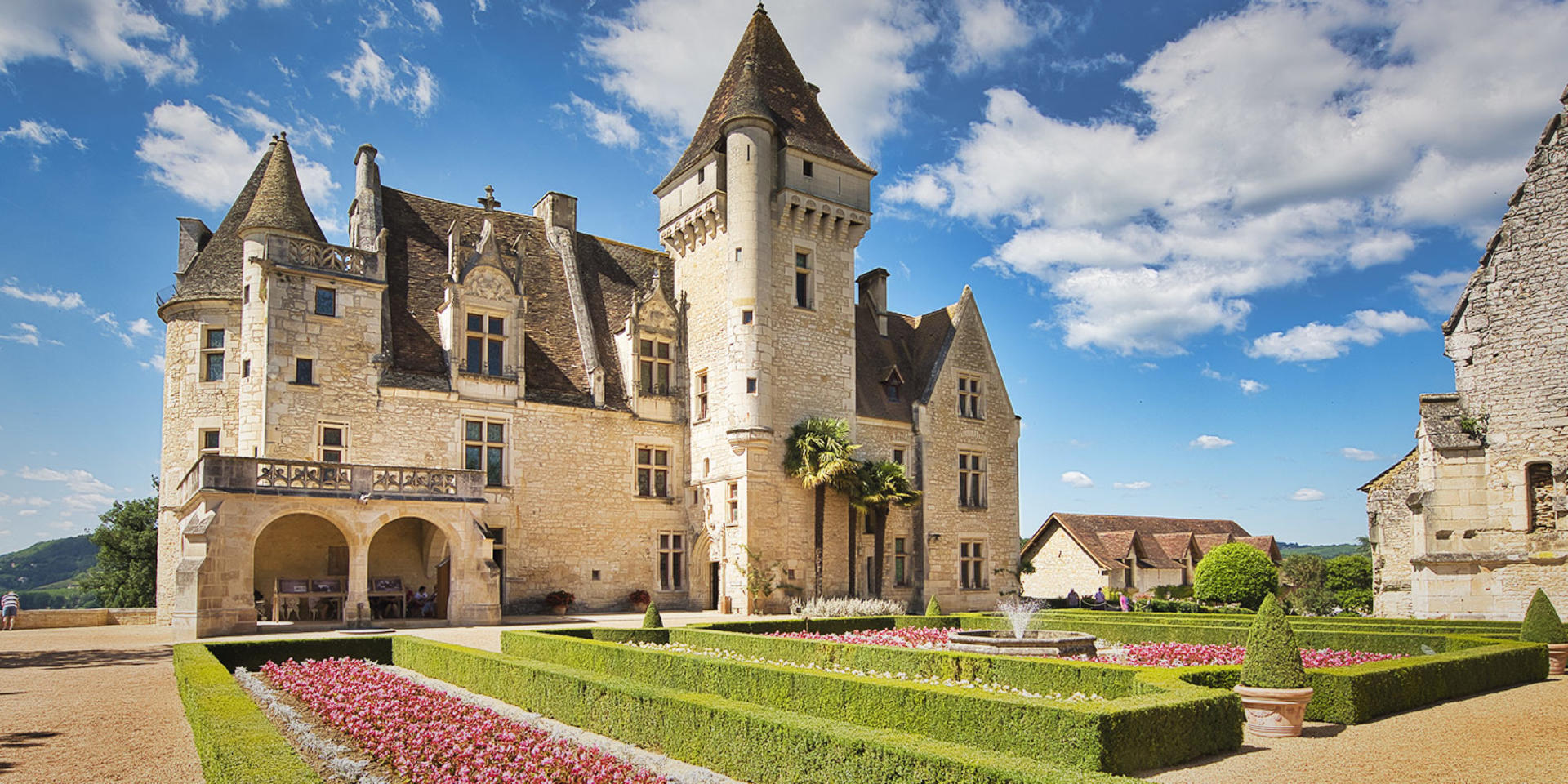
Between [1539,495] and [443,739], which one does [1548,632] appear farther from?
[443,739]

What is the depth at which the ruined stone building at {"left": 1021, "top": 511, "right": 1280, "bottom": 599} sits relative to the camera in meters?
45.8

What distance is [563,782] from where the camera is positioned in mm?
7309

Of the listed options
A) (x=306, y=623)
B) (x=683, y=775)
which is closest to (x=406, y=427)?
(x=306, y=623)

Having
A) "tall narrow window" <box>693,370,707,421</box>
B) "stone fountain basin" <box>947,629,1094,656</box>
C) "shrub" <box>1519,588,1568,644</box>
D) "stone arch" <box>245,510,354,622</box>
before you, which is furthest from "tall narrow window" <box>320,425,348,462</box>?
"shrub" <box>1519,588,1568,644</box>

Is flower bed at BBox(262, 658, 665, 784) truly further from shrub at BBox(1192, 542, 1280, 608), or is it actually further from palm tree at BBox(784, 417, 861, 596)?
shrub at BBox(1192, 542, 1280, 608)

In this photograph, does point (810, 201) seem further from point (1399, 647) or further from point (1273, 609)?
point (1273, 609)

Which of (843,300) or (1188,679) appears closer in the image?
(1188,679)

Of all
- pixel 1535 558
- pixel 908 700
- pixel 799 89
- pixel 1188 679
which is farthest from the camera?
pixel 799 89

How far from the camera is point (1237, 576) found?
3838cm

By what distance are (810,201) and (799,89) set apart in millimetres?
4714

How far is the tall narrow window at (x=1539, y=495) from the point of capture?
63.5 feet

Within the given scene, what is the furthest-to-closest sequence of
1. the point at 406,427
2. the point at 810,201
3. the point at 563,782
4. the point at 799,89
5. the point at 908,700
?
the point at 799,89, the point at 810,201, the point at 406,427, the point at 908,700, the point at 563,782

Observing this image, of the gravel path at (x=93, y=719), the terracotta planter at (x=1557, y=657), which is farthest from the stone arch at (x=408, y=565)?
the terracotta planter at (x=1557, y=657)

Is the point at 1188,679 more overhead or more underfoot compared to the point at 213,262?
more underfoot
